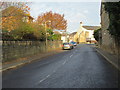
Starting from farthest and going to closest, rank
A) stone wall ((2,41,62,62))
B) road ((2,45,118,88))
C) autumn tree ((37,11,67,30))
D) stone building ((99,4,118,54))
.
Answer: autumn tree ((37,11,67,30))
stone building ((99,4,118,54))
stone wall ((2,41,62,62))
road ((2,45,118,88))

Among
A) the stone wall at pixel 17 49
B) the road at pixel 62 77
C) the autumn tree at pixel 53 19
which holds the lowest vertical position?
the road at pixel 62 77

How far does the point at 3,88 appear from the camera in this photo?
6371 mm

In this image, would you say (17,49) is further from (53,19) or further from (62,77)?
(53,19)

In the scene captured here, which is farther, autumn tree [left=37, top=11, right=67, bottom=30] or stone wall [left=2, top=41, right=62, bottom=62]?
autumn tree [left=37, top=11, right=67, bottom=30]

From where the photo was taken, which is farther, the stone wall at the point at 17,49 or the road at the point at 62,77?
the stone wall at the point at 17,49

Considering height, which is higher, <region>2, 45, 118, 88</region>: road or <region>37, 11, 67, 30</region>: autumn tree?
<region>37, 11, 67, 30</region>: autumn tree

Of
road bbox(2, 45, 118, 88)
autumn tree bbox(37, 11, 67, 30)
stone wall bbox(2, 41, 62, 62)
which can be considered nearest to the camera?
road bbox(2, 45, 118, 88)

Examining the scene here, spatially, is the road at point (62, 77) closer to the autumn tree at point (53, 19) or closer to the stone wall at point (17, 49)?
the stone wall at point (17, 49)

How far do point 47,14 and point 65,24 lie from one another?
669 centimetres

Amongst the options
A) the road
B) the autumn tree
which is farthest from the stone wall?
the autumn tree

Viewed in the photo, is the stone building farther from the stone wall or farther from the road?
the stone wall

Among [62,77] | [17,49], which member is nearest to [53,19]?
[17,49]

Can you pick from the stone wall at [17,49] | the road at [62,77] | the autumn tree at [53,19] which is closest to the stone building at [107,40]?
the road at [62,77]

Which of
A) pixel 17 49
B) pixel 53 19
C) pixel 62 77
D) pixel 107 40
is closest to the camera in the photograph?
pixel 62 77
